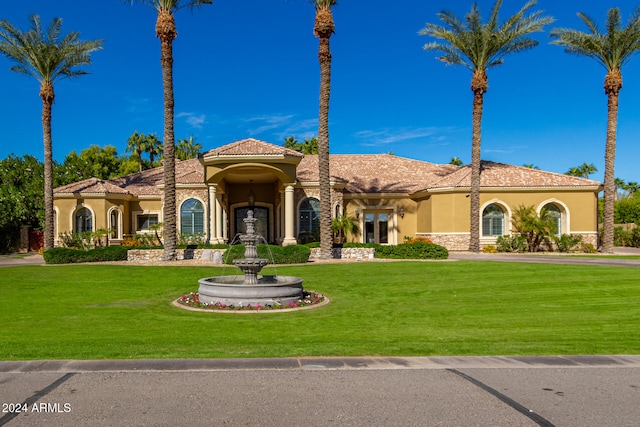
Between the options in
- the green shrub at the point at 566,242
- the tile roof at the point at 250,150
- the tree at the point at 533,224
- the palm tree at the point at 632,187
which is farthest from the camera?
the palm tree at the point at 632,187

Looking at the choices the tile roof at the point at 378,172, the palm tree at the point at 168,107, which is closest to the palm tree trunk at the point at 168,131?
the palm tree at the point at 168,107

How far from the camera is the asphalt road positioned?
4.69 meters

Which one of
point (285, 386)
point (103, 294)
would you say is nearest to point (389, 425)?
point (285, 386)

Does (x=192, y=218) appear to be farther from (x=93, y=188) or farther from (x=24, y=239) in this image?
A: (x=24, y=239)

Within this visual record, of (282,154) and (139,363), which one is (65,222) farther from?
(139,363)

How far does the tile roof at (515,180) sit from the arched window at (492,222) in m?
1.67

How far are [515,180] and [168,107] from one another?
2169cm

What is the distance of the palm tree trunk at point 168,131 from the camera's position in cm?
2270

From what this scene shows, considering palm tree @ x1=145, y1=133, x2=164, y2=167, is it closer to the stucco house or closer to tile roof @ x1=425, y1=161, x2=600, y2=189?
the stucco house

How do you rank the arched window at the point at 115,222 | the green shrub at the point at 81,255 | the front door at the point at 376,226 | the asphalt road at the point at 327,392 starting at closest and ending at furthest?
the asphalt road at the point at 327,392 → the green shrub at the point at 81,255 → the arched window at the point at 115,222 → the front door at the point at 376,226

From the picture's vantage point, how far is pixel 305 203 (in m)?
29.2

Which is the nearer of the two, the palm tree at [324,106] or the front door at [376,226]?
the palm tree at [324,106]

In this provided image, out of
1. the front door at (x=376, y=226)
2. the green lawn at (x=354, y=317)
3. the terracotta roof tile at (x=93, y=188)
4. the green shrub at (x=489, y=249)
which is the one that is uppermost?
the terracotta roof tile at (x=93, y=188)

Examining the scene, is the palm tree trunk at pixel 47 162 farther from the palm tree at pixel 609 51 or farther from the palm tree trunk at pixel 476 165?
the palm tree at pixel 609 51
